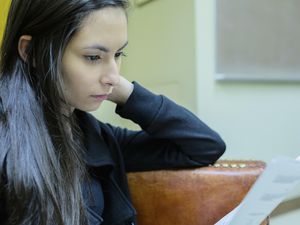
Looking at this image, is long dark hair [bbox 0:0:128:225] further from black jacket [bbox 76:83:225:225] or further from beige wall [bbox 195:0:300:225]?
beige wall [bbox 195:0:300:225]

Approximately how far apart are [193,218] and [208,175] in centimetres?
10

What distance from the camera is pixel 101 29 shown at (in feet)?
2.15

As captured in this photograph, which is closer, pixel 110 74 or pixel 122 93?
pixel 110 74

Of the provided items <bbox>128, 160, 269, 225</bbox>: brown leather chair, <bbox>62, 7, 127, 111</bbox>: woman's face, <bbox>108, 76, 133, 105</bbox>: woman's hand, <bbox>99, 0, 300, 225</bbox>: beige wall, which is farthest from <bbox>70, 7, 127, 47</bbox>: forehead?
<bbox>99, 0, 300, 225</bbox>: beige wall

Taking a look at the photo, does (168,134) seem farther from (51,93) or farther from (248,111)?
(248,111)

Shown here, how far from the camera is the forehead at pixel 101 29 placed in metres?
0.65

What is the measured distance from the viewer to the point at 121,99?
880mm

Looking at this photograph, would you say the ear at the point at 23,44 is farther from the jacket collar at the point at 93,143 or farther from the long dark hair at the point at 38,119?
the jacket collar at the point at 93,143

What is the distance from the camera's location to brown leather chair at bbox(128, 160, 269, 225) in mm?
832

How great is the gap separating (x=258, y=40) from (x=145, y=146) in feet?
1.77

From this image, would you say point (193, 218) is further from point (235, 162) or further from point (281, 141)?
point (281, 141)

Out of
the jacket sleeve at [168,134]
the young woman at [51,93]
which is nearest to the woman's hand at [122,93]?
the jacket sleeve at [168,134]

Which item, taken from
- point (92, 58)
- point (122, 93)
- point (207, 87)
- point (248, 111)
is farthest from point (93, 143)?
point (248, 111)

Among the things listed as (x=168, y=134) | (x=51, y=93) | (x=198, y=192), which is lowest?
(x=198, y=192)
